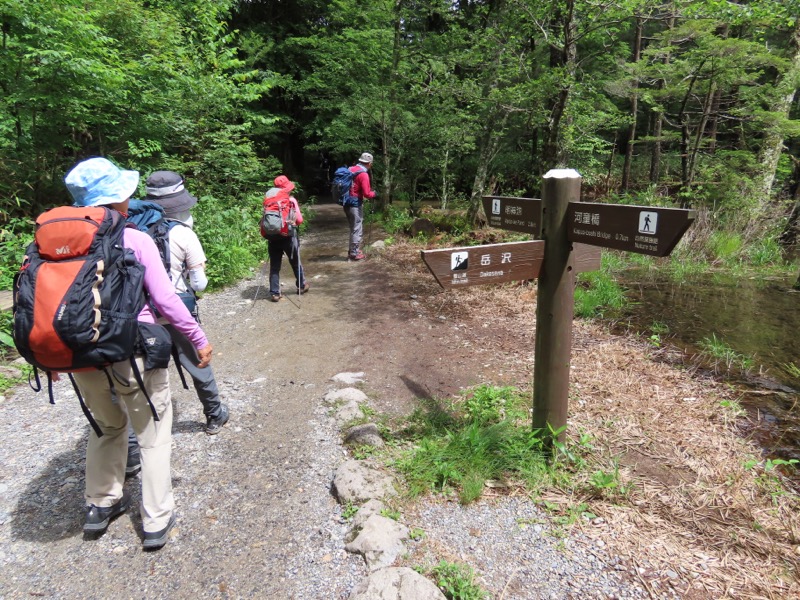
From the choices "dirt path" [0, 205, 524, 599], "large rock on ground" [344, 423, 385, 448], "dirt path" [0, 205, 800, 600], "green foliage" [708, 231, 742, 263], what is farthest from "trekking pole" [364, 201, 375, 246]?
"large rock on ground" [344, 423, 385, 448]

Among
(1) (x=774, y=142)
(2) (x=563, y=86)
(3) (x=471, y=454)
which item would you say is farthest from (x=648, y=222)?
(1) (x=774, y=142)

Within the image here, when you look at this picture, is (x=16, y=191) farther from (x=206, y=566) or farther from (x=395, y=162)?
(x=395, y=162)

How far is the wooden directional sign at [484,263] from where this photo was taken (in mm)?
2539

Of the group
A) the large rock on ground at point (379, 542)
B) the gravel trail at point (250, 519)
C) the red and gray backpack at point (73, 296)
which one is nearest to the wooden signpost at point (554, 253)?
the gravel trail at point (250, 519)

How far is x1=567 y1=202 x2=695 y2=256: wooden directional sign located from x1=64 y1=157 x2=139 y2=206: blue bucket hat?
8.27 ft

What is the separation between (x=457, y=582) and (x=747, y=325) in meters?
5.61

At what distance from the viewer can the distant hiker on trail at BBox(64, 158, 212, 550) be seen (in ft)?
7.44

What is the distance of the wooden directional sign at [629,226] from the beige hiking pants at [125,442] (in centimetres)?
250

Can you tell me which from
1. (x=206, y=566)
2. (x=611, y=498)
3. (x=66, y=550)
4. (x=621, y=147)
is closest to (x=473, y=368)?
(x=611, y=498)

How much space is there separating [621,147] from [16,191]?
85.0ft

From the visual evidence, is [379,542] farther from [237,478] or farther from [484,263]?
[484,263]

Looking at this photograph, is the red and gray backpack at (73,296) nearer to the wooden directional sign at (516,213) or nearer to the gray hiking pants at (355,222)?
the wooden directional sign at (516,213)

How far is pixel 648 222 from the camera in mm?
2271

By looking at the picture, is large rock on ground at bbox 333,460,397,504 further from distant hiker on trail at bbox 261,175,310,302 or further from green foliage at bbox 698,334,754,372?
distant hiker on trail at bbox 261,175,310,302
